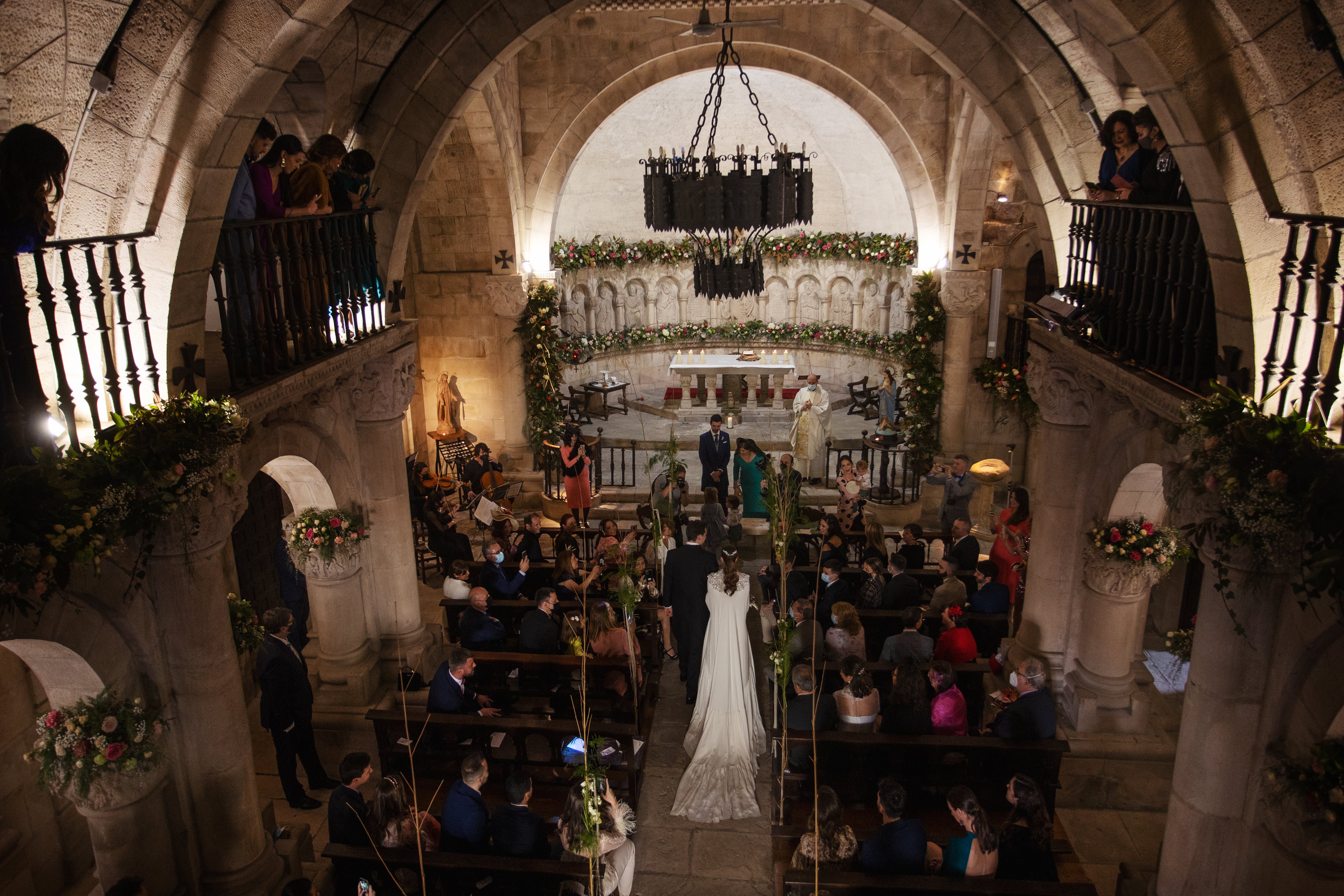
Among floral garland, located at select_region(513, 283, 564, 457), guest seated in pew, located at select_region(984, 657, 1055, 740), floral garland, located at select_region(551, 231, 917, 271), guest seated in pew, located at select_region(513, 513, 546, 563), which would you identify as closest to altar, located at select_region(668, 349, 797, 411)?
floral garland, located at select_region(551, 231, 917, 271)

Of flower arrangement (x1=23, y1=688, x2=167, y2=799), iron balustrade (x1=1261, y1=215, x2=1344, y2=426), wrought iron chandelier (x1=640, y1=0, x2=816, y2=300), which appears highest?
wrought iron chandelier (x1=640, y1=0, x2=816, y2=300)

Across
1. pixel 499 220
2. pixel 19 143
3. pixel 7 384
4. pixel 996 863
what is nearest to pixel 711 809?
pixel 996 863

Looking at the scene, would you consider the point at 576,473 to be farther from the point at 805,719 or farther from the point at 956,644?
the point at 805,719

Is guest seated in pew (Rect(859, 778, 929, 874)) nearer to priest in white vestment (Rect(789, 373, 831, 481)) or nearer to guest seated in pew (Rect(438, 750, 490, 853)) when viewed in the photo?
guest seated in pew (Rect(438, 750, 490, 853))

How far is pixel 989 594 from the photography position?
856 centimetres

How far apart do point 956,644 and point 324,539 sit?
17.9ft

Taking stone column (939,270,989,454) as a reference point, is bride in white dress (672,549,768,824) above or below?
below

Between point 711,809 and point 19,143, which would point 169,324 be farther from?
point 711,809

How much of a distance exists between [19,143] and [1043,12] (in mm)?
7295

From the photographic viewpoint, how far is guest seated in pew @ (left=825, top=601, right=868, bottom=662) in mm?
7543

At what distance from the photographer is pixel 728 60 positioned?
46.7 ft

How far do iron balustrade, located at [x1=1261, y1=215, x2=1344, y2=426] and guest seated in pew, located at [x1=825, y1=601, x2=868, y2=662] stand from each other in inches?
137

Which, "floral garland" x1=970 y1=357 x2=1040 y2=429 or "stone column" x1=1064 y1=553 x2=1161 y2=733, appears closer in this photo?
"stone column" x1=1064 y1=553 x2=1161 y2=733

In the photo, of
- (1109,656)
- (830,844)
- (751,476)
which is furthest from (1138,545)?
(751,476)
